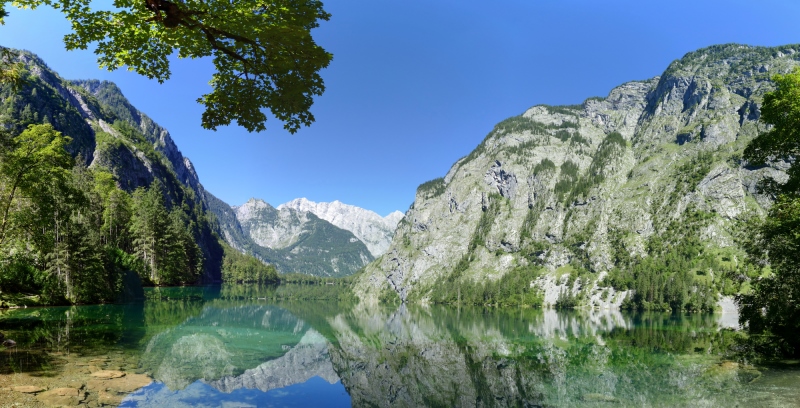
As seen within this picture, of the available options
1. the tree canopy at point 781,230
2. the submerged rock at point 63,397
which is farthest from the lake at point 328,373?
the tree canopy at point 781,230

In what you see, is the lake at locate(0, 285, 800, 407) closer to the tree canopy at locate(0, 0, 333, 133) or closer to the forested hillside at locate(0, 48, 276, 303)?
the forested hillside at locate(0, 48, 276, 303)

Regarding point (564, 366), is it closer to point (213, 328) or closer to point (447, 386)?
point (447, 386)

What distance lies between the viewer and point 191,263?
415ft

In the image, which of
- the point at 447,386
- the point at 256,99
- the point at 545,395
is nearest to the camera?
the point at 256,99

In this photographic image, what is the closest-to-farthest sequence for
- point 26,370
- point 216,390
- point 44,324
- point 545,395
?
1. point 26,370
2. point 216,390
3. point 545,395
4. point 44,324

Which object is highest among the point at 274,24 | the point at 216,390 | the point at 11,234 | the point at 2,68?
the point at 2,68

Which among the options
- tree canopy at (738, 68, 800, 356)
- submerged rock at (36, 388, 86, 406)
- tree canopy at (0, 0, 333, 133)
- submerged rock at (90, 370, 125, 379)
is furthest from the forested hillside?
tree canopy at (738, 68, 800, 356)

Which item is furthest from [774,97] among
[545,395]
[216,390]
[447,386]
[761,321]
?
[216,390]

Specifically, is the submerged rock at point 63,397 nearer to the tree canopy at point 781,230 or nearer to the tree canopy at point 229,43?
the tree canopy at point 229,43

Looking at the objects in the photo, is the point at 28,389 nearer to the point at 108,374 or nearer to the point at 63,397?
the point at 63,397

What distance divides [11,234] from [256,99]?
101 ft

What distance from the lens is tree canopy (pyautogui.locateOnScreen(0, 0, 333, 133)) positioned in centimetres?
833

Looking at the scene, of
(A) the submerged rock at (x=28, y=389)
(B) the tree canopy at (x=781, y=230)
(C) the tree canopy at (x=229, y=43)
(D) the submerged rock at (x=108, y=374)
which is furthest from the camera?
(B) the tree canopy at (x=781, y=230)

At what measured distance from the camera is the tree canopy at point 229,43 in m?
8.33
